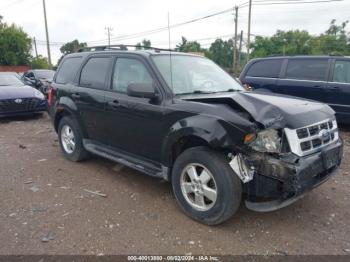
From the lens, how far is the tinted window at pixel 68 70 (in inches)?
213

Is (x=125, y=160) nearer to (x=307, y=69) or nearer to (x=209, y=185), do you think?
(x=209, y=185)

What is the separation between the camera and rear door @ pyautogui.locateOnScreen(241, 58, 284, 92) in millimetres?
8305

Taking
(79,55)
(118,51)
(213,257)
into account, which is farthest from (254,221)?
(79,55)

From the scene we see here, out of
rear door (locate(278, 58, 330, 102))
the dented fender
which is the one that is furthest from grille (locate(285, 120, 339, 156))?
rear door (locate(278, 58, 330, 102))

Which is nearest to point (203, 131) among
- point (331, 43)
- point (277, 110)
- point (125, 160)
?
point (277, 110)

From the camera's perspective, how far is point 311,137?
10.7 ft

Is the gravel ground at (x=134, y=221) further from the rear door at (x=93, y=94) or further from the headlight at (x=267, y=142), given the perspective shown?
the headlight at (x=267, y=142)

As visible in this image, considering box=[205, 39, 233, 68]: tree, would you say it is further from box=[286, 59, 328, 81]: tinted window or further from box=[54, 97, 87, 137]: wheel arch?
box=[54, 97, 87, 137]: wheel arch

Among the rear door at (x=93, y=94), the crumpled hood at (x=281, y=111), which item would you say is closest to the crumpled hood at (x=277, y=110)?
the crumpled hood at (x=281, y=111)

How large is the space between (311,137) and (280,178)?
24.4 inches

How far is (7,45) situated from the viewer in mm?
35844

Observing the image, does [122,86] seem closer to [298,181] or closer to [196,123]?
[196,123]

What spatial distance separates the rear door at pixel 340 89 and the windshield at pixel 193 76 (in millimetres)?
3780

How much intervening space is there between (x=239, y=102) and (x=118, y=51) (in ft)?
7.29
